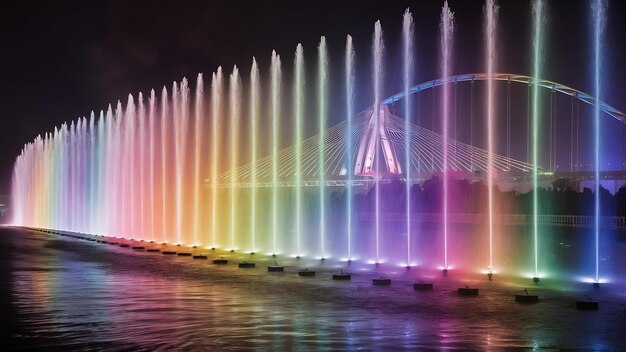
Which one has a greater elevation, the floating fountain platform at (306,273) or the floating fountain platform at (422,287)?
the floating fountain platform at (306,273)

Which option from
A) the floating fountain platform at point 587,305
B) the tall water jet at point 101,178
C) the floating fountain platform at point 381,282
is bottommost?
the floating fountain platform at point 587,305

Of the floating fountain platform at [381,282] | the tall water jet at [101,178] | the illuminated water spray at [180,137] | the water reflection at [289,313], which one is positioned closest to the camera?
the water reflection at [289,313]

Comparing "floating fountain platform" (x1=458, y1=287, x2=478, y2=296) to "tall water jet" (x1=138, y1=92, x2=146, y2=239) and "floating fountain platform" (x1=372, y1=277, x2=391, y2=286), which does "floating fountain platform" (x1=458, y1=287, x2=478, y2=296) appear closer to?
"floating fountain platform" (x1=372, y1=277, x2=391, y2=286)

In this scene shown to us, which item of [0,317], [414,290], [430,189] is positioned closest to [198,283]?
[414,290]

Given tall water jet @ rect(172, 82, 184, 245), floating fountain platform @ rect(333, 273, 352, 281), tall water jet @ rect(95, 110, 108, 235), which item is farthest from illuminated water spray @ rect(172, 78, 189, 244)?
floating fountain platform @ rect(333, 273, 352, 281)

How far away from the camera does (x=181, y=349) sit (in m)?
9.42

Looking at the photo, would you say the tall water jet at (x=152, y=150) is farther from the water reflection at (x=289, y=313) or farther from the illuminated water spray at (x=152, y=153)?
the water reflection at (x=289, y=313)

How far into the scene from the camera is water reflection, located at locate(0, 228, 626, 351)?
→ 10.1 m

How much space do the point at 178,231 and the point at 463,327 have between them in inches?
1159

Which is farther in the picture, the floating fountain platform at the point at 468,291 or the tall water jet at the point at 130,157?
the tall water jet at the point at 130,157

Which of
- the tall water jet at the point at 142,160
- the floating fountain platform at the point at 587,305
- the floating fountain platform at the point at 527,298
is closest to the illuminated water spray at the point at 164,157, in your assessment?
the tall water jet at the point at 142,160

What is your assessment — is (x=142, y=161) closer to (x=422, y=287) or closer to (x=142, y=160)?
(x=142, y=160)

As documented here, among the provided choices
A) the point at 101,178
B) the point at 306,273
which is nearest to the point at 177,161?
the point at 101,178

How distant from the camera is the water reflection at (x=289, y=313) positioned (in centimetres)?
1007
